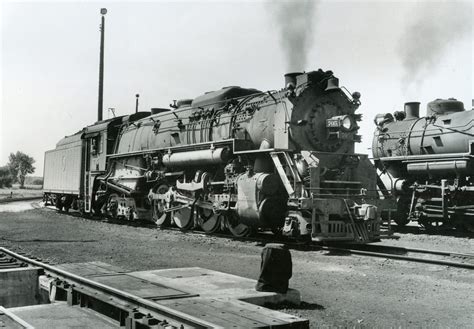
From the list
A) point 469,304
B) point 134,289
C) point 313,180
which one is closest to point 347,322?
point 469,304

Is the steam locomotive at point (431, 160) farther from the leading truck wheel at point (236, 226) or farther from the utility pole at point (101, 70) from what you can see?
the utility pole at point (101, 70)

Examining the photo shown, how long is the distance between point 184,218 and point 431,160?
25.7 ft

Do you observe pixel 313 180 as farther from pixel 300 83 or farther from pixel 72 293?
pixel 72 293

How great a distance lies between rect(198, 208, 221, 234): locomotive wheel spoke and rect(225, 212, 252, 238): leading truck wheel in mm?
483

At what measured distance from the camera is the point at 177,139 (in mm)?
15750

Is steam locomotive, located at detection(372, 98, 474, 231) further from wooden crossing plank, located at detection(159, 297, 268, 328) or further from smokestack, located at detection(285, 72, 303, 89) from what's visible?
wooden crossing plank, located at detection(159, 297, 268, 328)

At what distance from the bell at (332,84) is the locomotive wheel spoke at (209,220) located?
463 centimetres

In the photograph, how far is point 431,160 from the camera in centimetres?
1568

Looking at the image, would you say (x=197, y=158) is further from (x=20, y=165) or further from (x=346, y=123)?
(x=20, y=165)

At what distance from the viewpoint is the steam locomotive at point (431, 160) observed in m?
14.9

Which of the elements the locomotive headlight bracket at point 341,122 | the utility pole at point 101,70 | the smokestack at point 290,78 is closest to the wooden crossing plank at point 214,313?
the locomotive headlight bracket at point 341,122

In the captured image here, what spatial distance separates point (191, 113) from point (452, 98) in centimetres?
851

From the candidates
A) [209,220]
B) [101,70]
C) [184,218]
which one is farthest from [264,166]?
[101,70]

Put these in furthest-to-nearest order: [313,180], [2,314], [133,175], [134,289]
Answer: [133,175], [313,180], [134,289], [2,314]
